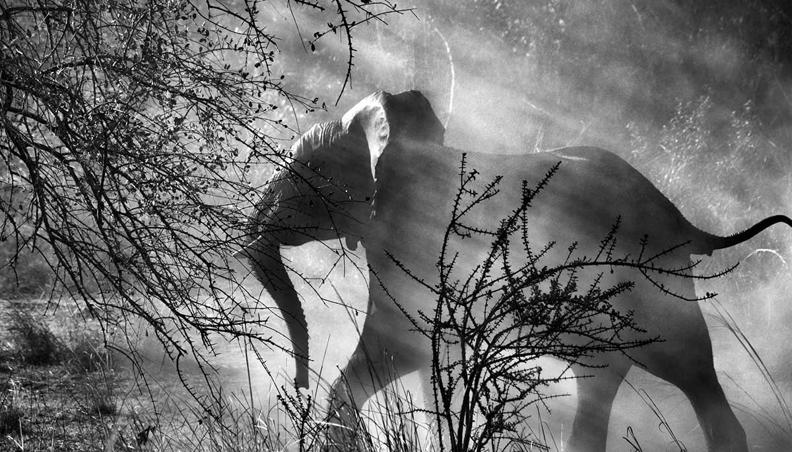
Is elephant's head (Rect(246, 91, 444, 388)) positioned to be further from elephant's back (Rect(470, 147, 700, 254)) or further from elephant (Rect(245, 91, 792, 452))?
elephant's back (Rect(470, 147, 700, 254))

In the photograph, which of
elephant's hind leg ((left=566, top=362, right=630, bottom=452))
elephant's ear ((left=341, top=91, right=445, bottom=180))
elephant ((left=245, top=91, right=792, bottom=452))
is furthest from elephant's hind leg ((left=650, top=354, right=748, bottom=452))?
elephant's ear ((left=341, top=91, right=445, bottom=180))

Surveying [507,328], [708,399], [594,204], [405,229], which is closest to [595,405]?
[708,399]

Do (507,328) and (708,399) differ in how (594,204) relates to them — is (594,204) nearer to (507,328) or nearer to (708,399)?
(708,399)

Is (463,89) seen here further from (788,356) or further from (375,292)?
(375,292)

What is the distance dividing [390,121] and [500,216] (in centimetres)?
74

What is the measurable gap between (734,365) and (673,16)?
192 inches

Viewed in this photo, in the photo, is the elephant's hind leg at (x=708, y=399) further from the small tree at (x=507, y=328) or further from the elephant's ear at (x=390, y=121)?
the elephant's ear at (x=390, y=121)

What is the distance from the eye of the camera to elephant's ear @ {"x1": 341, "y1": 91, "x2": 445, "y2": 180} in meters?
4.19

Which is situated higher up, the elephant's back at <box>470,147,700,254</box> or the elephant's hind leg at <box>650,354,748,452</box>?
the elephant's back at <box>470,147,700,254</box>

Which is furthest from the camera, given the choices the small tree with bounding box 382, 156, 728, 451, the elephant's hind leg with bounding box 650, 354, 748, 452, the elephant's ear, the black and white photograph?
the elephant's ear

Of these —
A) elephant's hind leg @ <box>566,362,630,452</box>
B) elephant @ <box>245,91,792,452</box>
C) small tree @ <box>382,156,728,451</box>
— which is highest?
elephant @ <box>245,91,792,452</box>

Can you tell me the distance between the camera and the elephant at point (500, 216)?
3.67 metres

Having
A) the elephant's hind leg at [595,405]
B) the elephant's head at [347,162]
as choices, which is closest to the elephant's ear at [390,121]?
the elephant's head at [347,162]

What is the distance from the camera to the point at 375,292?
3914 mm
